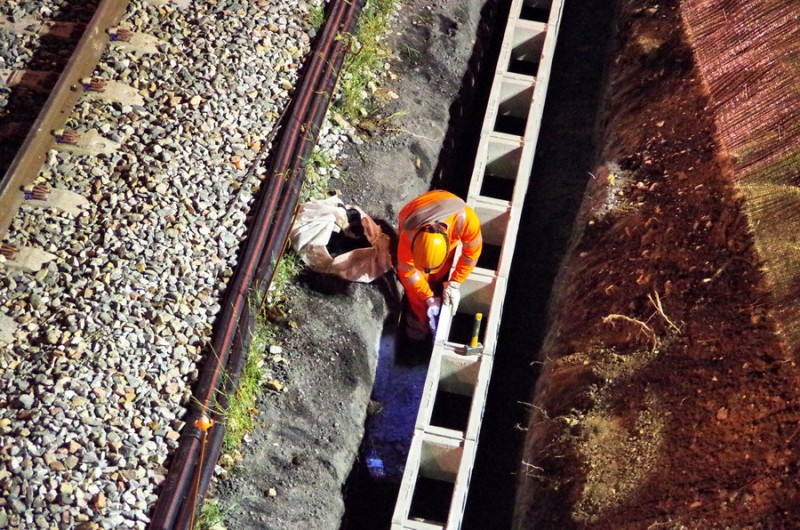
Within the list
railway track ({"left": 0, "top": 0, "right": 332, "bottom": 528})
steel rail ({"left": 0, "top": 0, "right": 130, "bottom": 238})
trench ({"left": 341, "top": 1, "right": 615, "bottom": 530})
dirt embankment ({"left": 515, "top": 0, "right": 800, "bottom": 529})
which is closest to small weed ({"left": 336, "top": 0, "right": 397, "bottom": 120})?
railway track ({"left": 0, "top": 0, "right": 332, "bottom": 528})

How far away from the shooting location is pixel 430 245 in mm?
6453

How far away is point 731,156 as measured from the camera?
6918 millimetres


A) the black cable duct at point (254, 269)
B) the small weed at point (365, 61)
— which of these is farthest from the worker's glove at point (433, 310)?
the small weed at point (365, 61)

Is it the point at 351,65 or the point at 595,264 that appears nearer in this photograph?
the point at 595,264

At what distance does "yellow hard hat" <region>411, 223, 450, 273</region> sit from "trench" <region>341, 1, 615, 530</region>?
1.04m

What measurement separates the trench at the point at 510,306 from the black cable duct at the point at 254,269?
127cm

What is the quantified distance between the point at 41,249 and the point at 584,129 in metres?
5.32

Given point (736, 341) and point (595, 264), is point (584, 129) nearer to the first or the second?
point (595, 264)

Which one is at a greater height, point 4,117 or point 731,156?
point 731,156

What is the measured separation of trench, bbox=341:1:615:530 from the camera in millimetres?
7090

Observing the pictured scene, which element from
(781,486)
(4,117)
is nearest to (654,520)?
(781,486)

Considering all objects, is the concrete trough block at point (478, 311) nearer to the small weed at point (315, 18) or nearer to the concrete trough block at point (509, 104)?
the concrete trough block at point (509, 104)

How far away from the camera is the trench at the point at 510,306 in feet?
23.3

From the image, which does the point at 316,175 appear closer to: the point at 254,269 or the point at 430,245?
the point at 254,269
